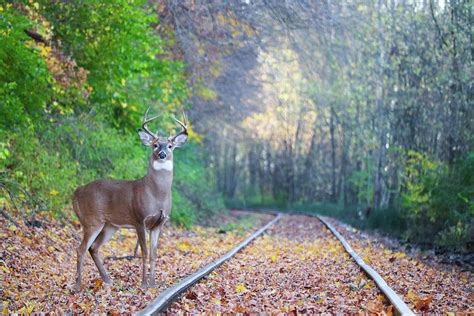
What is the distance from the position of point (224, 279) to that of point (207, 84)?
17.2 meters

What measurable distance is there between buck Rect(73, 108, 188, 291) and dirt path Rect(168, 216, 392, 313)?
3.58 ft

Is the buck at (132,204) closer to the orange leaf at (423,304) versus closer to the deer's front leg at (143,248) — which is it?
the deer's front leg at (143,248)

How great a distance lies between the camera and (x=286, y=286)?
9867 millimetres

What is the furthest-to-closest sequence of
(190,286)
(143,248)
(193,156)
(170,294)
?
1. (193,156)
2. (143,248)
3. (190,286)
4. (170,294)

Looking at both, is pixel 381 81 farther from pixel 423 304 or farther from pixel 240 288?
pixel 423 304

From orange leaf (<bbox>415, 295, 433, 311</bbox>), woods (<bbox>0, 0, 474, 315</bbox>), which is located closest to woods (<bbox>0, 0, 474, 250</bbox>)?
woods (<bbox>0, 0, 474, 315</bbox>)

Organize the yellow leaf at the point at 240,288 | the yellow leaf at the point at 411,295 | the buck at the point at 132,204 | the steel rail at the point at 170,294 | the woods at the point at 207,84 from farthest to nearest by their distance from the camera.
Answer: the woods at the point at 207,84 → the buck at the point at 132,204 → the yellow leaf at the point at 240,288 → the yellow leaf at the point at 411,295 → the steel rail at the point at 170,294

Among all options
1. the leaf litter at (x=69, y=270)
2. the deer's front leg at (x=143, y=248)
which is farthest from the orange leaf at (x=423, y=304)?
the deer's front leg at (x=143, y=248)

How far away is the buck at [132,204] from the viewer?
32.6 ft

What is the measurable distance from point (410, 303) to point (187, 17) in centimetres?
1271

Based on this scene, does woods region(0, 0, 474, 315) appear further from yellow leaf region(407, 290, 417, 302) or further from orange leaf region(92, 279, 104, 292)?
orange leaf region(92, 279, 104, 292)

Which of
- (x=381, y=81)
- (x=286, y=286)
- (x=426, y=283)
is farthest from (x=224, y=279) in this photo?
(x=381, y=81)

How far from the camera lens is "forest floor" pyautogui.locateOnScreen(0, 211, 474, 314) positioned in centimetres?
820

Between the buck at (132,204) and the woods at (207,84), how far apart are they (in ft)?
5.41
